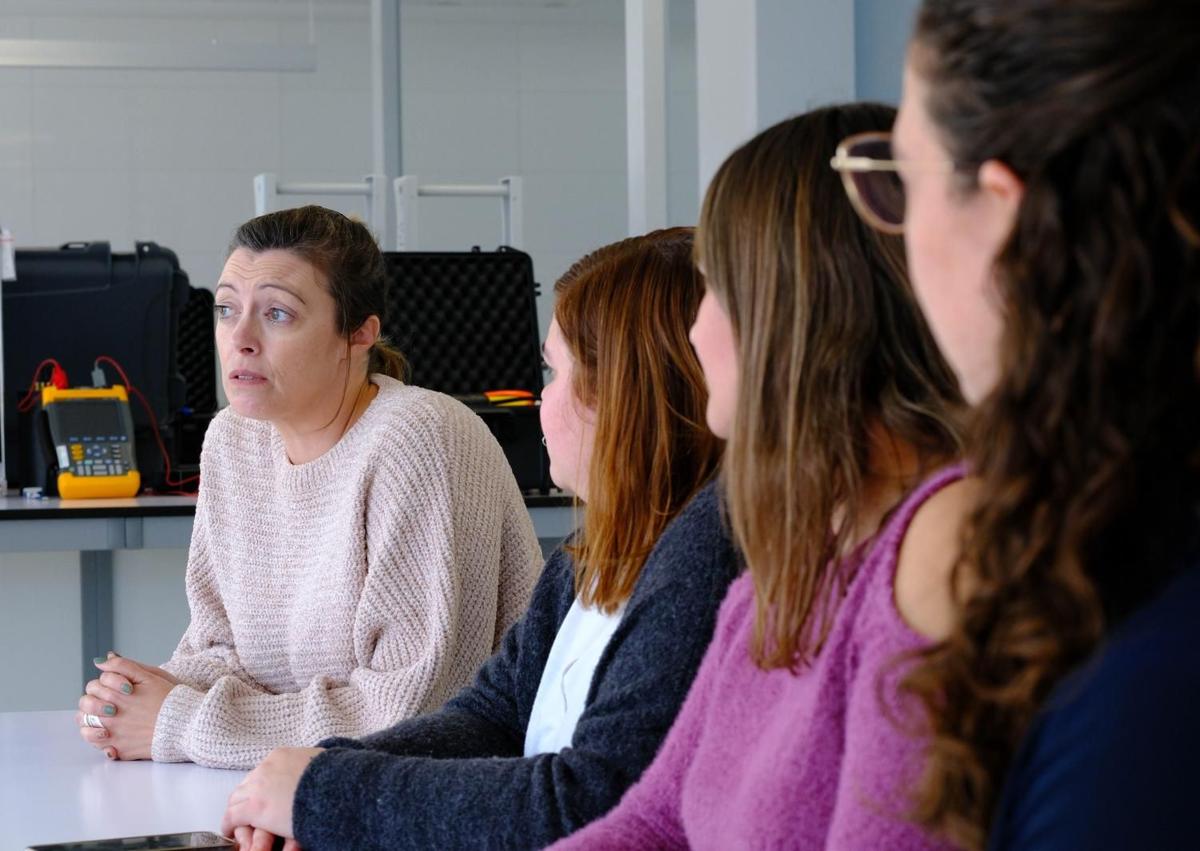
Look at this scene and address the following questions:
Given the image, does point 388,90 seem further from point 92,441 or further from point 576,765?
point 576,765

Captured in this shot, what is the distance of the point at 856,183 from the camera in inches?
26.5

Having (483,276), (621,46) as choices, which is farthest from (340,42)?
(483,276)

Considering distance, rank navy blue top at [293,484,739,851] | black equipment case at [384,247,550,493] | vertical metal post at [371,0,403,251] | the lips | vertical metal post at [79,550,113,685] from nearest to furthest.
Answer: navy blue top at [293,484,739,851] < the lips < vertical metal post at [79,550,113,685] < black equipment case at [384,247,550,493] < vertical metal post at [371,0,403,251]

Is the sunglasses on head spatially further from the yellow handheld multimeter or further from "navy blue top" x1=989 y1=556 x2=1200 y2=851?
the yellow handheld multimeter

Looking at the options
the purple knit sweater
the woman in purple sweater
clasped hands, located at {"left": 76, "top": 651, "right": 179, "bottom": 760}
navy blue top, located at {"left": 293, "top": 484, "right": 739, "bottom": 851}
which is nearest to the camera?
the purple knit sweater

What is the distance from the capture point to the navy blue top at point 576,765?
1.08m

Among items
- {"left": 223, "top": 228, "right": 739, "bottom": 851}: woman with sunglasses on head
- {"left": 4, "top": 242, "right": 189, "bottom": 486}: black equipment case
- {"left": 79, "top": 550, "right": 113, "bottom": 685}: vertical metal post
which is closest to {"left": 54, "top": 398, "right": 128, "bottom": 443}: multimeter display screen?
{"left": 4, "top": 242, "right": 189, "bottom": 486}: black equipment case

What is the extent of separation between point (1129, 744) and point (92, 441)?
320 centimetres

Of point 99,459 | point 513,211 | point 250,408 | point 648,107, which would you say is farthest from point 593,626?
point 648,107

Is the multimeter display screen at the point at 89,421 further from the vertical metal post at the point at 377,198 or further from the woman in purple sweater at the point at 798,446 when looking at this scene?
the woman in purple sweater at the point at 798,446

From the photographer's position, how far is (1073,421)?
0.51m

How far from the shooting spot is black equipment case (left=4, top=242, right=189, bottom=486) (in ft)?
11.6

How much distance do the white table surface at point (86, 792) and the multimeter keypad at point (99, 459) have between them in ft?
5.63

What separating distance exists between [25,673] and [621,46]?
514 centimetres
